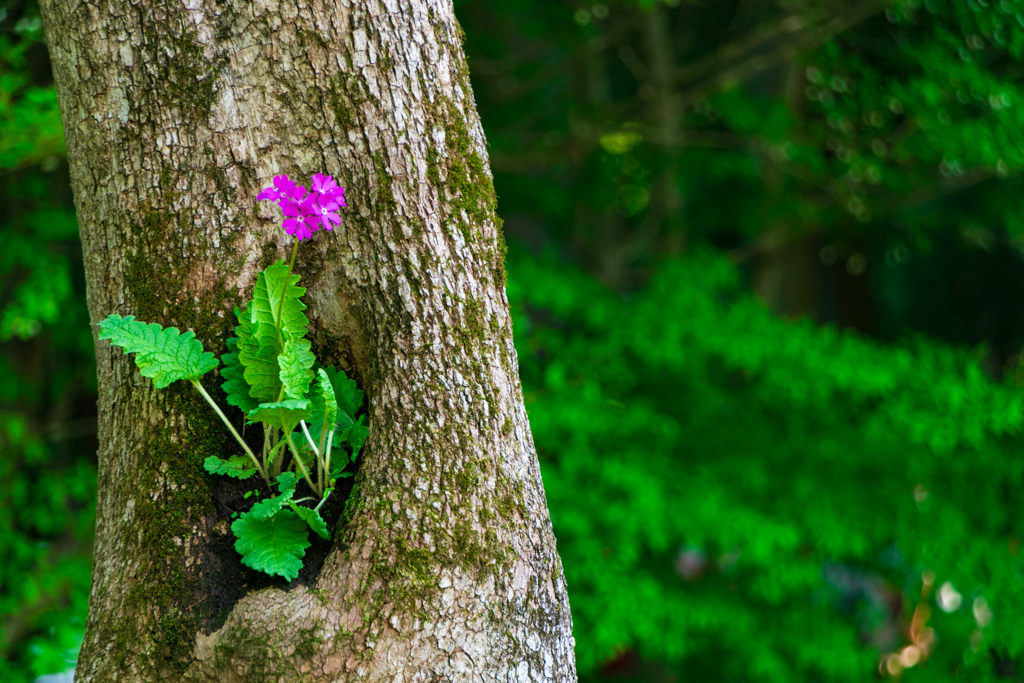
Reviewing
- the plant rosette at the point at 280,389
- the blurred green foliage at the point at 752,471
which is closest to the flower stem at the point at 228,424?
the plant rosette at the point at 280,389

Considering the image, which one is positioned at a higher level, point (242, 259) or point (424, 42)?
point (424, 42)

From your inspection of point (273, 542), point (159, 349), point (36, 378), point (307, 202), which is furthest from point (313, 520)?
point (36, 378)

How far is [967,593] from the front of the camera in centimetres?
442

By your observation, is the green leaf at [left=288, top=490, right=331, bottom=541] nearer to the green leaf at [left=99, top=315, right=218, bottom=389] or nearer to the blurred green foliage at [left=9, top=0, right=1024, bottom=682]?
the green leaf at [left=99, top=315, right=218, bottom=389]

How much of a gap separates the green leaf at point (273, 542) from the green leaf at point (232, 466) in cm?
8

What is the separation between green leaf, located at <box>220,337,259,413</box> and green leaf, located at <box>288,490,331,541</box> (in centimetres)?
21

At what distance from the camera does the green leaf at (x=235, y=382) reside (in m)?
1.48

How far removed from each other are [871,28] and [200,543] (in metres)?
5.25

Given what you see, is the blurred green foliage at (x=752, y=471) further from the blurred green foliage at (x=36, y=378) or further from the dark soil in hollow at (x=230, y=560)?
the dark soil in hollow at (x=230, y=560)

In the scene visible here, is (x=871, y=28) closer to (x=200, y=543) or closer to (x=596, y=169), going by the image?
(x=596, y=169)

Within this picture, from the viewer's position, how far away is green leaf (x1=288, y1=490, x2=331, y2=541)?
1.42 m

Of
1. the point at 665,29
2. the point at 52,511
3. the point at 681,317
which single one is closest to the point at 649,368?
the point at 681,317

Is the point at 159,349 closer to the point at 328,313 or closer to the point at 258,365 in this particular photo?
the point at 258,365

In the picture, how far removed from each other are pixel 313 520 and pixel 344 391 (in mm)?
258
